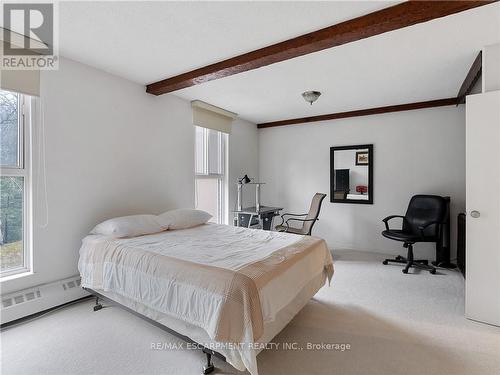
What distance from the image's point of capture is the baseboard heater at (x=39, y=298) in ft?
7.55

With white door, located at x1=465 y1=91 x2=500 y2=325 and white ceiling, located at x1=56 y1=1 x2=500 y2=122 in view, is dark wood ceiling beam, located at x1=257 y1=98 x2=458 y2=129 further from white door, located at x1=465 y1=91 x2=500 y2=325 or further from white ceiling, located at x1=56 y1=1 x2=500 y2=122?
white door, located at x1=465 y1=91 x2=500 y2=325

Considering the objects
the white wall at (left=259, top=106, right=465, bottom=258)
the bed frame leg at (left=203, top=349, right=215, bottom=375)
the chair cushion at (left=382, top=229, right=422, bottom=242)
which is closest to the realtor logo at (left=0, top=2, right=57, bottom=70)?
the bed frame leg at (left=203, top=349, right=215, bottom=375)

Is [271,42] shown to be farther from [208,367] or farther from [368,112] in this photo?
[368,112]

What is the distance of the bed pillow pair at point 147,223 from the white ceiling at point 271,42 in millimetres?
1676

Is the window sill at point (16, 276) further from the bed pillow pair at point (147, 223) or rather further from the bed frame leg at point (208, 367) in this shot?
the bed frame leg at point (208, 367)

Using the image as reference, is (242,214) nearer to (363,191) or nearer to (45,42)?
(363,191)

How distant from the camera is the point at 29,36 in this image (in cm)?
237

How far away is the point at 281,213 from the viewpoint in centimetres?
570

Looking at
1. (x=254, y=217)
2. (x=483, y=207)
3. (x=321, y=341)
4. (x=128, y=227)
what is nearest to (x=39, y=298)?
(x=128, y=227)

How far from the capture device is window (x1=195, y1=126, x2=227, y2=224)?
4.46 metres

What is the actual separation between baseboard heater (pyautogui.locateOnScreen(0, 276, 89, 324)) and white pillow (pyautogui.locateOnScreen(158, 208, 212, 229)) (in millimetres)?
1053

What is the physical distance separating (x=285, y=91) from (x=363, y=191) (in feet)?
7.74

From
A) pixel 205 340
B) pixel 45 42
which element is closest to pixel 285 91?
pixel 45 42

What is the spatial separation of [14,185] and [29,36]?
1353 mm
